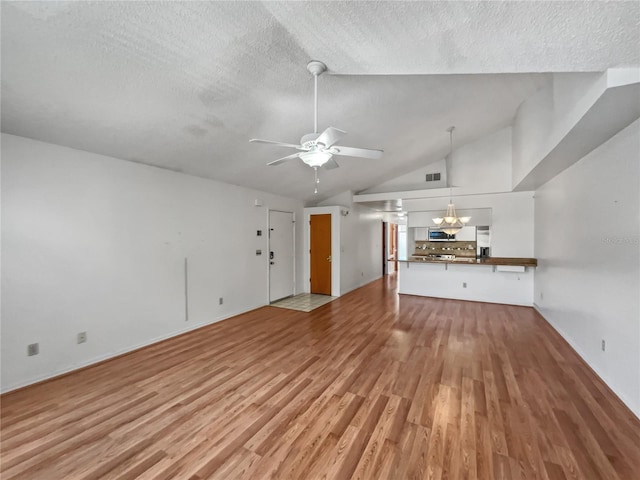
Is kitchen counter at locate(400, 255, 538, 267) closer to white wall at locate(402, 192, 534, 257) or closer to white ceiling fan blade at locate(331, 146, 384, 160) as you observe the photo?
white wall at locate(402, 192, 534, 257)

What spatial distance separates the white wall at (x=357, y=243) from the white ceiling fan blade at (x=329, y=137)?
4.26 m

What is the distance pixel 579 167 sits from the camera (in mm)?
3264

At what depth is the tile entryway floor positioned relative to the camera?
214 inches

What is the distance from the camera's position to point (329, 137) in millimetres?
2031

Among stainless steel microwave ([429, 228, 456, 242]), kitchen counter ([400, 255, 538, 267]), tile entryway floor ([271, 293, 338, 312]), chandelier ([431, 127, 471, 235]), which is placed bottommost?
tile entryway floor ([271, 293, 338, 312])

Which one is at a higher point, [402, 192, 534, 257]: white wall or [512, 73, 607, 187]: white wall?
[512, 73, 607, 187]: white wall

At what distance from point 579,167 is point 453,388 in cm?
312

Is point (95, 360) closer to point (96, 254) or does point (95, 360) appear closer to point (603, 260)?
point (96, 254)

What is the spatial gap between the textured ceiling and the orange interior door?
3.25 meters

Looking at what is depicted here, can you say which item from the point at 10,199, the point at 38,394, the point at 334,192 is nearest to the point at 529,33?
the point at 10,199

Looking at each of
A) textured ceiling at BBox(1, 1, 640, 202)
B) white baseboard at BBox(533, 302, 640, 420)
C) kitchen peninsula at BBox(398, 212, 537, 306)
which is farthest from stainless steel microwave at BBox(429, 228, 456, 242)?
textured ceiling at BBox(1, 1, 640, 202)

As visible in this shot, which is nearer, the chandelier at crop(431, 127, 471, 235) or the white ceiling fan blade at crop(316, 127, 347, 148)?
the white ceiling fan blade at crop(316, 127, 347, 148)

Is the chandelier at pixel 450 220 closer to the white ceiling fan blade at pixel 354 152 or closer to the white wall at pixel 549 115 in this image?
the white wall at pixel 549 115

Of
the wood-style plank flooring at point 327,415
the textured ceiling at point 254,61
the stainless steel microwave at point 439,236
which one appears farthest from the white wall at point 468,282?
the textured ceiling at point 254,61
